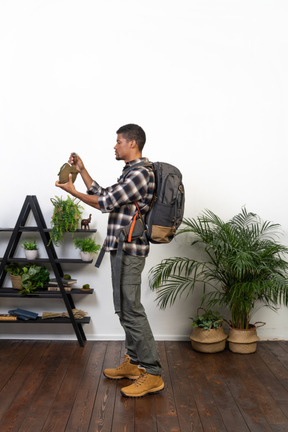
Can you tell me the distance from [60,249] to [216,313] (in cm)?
136

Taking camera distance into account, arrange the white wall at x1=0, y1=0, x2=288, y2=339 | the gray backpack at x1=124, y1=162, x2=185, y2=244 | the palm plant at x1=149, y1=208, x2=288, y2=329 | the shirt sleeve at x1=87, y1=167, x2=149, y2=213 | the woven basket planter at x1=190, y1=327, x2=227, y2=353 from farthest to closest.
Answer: the white wall at x1=0, y1=0, x2=288, y2=339 < the woven basket planter at x1=190, y1=327, x2=227, y2=353 < the palm plant at x1=149, y1=208, x2=288, y2=329 < the gray backpack at x1=124, y1=162, x2=185, y2=244 < the shirt sleeve at x1=87, y1=167, x2=149, y2=213

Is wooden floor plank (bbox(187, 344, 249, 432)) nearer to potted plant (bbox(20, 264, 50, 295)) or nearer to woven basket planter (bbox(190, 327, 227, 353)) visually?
woven basket planter (bbox(190, 327, 227, 353))

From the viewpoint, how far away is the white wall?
13.3 feet

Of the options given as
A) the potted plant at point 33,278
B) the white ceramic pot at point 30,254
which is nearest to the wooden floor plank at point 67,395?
the potted plant at point 33,278

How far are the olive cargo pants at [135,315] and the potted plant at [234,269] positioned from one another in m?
0.73

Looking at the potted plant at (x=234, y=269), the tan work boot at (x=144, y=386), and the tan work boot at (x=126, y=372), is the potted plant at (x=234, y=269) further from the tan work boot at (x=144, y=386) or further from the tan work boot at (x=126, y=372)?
the tan work boot at (x=144, y=386)

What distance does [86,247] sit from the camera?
12.8 ft

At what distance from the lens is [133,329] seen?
3.03 metres

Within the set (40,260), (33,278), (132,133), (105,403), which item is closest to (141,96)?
(132,133)

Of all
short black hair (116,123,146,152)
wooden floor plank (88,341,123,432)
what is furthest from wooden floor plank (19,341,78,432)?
short black hair (116,123,146,152)

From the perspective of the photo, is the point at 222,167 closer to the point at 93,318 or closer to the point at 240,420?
the point at 93,318

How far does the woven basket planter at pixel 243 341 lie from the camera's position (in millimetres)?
3824

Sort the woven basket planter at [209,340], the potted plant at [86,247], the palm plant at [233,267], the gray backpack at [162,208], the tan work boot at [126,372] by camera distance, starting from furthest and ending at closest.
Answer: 1. the potted plant at [86,247]
2. the woven basket planter at [209,340]
3. the palm plant at [233,267]
4. the tan work boot at [126,372]
5. the gray backpack at [162,208]

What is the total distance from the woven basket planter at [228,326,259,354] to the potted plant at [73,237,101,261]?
123cm
